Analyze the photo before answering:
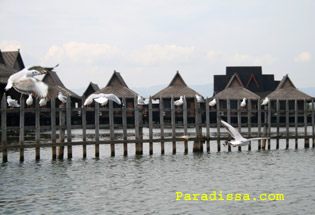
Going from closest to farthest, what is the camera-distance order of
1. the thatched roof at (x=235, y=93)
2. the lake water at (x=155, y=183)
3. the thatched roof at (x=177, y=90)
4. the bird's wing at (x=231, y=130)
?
the lake water at (x=155, y=183), the bird's wing at (x=231, y=130), the thatched roof at (x=177, y=90), the thatched roof at (x=235, y=93)

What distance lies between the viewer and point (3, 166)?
24734 mm

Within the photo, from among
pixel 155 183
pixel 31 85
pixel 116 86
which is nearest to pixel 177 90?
pixel 116 86

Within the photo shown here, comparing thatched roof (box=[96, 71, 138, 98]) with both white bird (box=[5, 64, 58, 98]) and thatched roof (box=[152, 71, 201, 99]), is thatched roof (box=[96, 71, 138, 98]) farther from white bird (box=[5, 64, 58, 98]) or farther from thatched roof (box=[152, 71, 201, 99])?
white bird (box=[5, 64, 58, 98])

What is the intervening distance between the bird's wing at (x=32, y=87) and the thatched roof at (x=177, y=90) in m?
52.6

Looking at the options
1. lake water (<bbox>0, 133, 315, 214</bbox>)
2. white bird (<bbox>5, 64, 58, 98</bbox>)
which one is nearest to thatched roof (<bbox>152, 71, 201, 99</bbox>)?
lake water (<bbox>0, 133, 315, 214</bbox>)

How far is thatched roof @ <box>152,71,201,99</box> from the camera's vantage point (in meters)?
70.4

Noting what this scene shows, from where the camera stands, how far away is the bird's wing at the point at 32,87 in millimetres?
16812

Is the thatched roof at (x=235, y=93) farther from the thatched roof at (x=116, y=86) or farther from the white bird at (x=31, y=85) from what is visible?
the white bird at (x=31, y=85)

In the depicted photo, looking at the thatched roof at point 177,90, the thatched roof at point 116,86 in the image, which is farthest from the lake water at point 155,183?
the thatched roof at point 116,86

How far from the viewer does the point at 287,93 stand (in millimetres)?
74375

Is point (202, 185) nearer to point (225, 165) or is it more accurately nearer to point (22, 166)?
point (225, 165)

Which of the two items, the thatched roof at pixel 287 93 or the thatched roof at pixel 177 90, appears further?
the thatched roof at pixel 287 93

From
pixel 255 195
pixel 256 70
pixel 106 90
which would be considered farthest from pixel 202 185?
pixel 256 70

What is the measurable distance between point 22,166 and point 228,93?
53.2m
